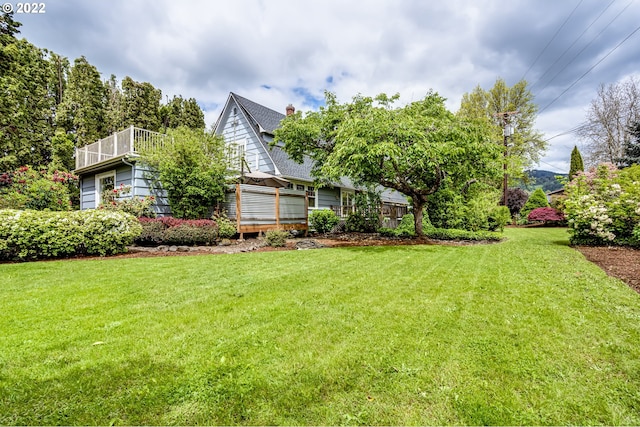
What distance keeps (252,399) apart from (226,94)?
17.2 m

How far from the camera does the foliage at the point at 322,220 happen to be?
47.5ft

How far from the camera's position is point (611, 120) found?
22.7 m

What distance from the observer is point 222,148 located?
1246 centimetres

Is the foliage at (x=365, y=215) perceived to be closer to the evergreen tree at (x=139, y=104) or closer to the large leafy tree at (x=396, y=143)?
the large leafy tree at (x=396, y=143)

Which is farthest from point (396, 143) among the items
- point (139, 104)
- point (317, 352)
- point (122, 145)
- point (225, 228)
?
point (139, 104)

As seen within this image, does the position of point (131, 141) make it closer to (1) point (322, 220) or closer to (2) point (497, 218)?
(1) point (322, 220)

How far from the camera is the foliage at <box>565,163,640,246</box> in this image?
820 cm

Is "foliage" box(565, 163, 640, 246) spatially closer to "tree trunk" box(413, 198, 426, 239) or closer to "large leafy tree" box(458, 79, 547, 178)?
"tree trunk" box(413, 198, 426, 239)

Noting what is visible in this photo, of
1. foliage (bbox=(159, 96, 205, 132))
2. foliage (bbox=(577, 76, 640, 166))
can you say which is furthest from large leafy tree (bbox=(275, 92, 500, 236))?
foliage (bbox=(577, 76, 640, 166))

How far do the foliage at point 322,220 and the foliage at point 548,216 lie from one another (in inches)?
650

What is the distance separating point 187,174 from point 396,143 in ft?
25.9

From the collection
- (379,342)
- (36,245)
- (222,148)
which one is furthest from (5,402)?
(222,148)

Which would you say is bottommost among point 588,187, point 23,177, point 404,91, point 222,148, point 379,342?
point 379,342

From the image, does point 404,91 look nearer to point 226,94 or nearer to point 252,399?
point 226,94
